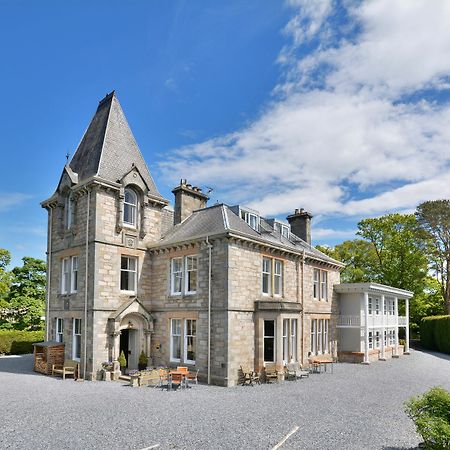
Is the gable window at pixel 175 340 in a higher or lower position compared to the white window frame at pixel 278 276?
lower

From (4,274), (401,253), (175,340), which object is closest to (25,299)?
(4,274)

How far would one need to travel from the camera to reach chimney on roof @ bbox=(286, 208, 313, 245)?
103ft

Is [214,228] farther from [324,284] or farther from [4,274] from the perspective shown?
[4,274]

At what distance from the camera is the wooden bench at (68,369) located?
20027 mm

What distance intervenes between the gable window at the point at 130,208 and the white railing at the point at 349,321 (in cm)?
1714

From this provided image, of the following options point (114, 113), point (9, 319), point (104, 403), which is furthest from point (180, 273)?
point (9, 319)

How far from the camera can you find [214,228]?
848 inches

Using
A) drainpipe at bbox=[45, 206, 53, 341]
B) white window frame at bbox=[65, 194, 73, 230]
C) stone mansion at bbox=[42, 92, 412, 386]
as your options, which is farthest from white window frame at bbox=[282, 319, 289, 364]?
drainpipe at bbox=[45, 206, 53, 341]

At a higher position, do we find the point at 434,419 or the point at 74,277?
the point at 74,277

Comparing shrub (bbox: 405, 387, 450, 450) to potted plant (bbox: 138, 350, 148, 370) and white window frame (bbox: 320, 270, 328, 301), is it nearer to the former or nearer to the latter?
potted plant (bbox: 138, 350, 148, 370)

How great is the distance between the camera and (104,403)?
1495 centimetres

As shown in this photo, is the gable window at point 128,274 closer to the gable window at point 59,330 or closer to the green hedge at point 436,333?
the gable window at point 59,330

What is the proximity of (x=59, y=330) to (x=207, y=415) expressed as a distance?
1338 centimetres

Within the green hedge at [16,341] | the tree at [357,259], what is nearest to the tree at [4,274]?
the green hedge at [16,341]
